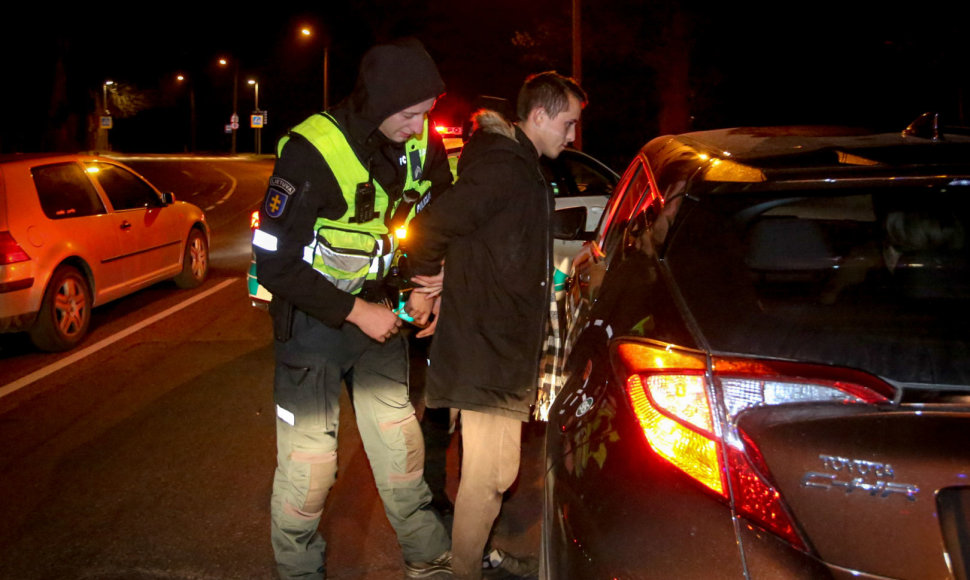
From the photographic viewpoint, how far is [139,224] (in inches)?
341

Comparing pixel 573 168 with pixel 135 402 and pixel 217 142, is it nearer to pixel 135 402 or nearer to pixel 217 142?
pixel 135 402

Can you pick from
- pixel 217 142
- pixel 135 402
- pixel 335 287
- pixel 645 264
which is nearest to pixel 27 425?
pixel 135 402

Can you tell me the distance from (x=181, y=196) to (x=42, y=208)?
18.8 m

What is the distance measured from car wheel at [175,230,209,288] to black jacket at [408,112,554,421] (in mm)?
7582

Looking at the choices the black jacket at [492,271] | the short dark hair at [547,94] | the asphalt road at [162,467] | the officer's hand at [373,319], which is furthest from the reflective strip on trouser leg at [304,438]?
the short dark hair at [547,94]

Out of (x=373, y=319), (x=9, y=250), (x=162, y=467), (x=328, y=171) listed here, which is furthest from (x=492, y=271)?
(x=9, y=250)

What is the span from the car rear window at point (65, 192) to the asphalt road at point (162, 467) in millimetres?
1101

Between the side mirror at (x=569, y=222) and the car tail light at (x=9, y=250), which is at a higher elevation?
the side mirror at (x=569, y=222)

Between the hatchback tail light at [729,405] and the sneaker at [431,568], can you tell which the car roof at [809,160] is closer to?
the hatchback tail light at [729,405]

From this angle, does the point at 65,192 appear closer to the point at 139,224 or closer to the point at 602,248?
the point at 139,224

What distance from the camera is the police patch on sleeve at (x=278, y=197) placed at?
2711 mm

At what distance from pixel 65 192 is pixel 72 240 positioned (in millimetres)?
470

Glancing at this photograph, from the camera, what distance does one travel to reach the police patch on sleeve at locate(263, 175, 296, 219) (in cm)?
271

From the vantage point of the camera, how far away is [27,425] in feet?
17.7
